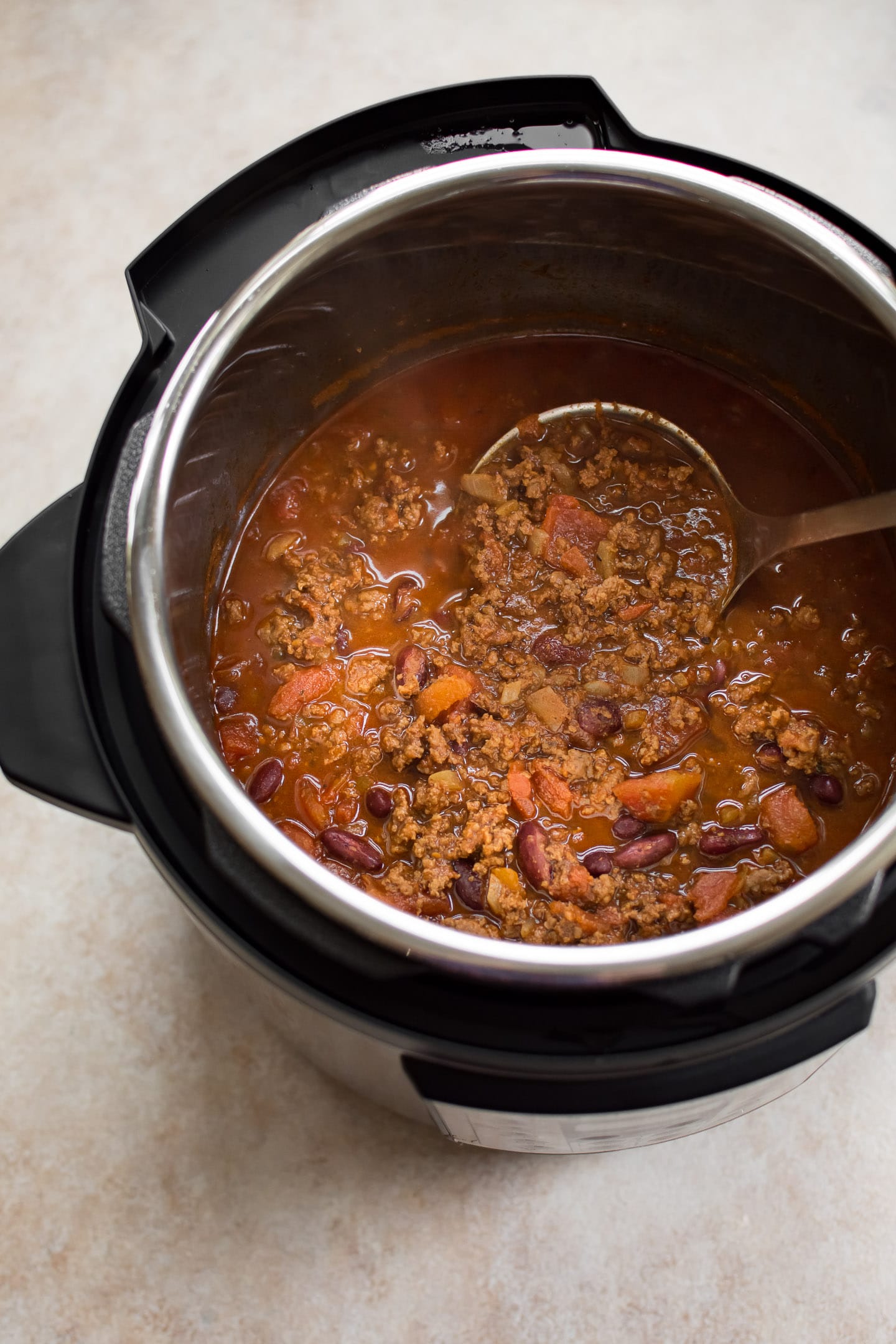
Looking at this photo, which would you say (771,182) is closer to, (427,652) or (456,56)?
(427,652)

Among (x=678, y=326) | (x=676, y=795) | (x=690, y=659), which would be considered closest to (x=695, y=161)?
(x=678, y=326)

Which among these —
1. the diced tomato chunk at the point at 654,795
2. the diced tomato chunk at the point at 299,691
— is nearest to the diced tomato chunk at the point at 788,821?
the diced tomato chunk at the point at 654,795

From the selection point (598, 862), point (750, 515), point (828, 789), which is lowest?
point (598, 862)

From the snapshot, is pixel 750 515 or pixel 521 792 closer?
pixel 521 792

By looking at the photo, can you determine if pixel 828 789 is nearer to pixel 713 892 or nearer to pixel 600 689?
pixel 713 892

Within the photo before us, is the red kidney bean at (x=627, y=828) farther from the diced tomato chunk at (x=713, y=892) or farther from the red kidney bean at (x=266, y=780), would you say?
the red kidney bean at (x=266, y=780)

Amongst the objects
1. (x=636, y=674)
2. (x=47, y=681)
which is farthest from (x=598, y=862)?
(x=47, y=681)

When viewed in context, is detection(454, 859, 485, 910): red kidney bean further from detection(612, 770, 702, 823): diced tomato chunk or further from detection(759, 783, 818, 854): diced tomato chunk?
detection(759, 783, 818, 854): diced tomato chunk
